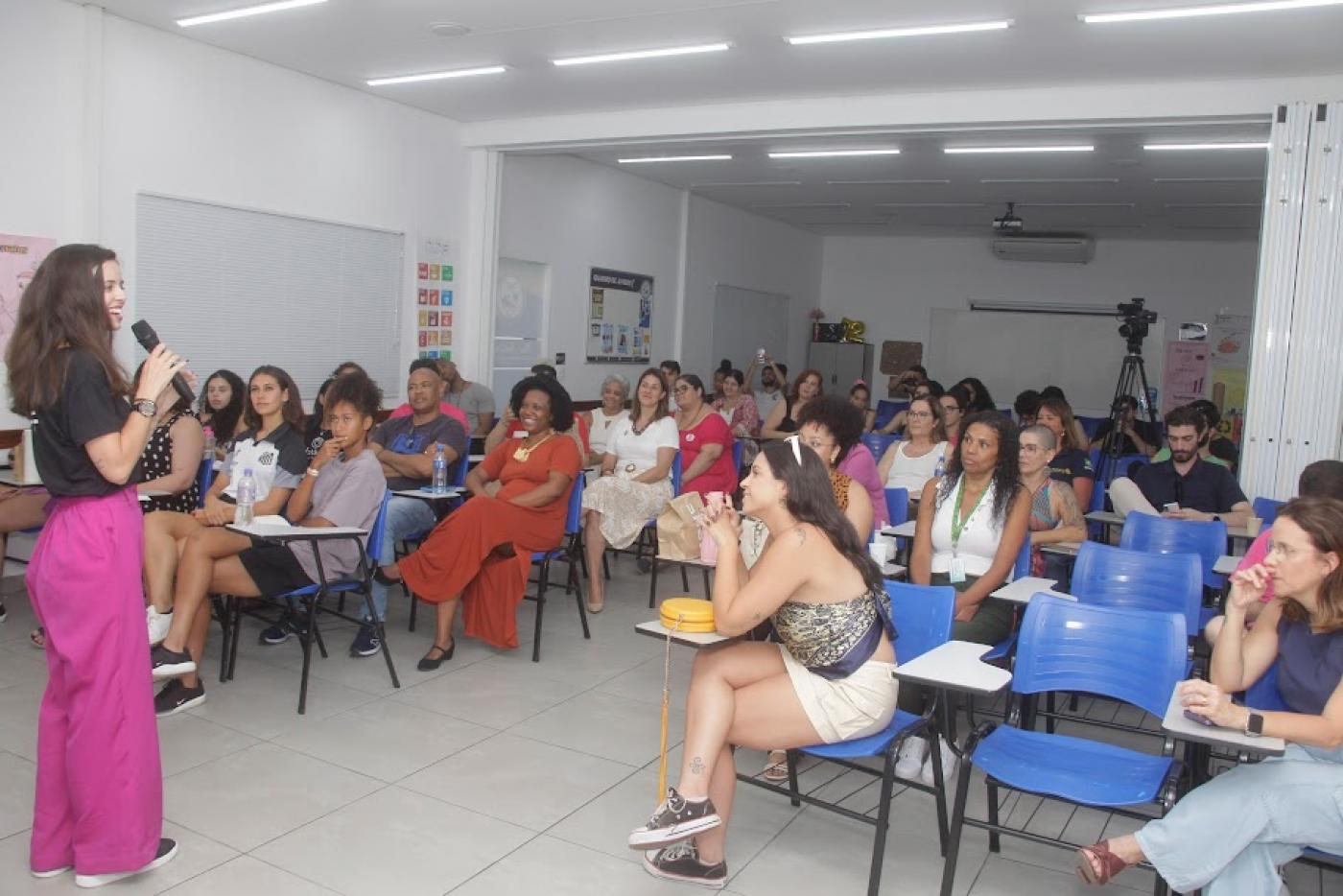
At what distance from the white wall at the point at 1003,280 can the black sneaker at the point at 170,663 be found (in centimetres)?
1158

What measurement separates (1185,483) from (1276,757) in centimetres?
307

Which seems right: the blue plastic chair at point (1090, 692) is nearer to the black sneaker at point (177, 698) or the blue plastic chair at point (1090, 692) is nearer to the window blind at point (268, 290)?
the black sneaker at point (177, 698)

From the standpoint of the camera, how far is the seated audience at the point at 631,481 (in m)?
5.93

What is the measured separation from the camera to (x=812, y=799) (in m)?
2.90

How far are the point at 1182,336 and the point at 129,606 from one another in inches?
509

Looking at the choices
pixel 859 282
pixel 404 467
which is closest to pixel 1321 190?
pixel 404 467

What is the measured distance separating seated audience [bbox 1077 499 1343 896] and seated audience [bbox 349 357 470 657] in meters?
3.76

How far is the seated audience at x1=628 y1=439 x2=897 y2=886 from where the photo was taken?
2750 millimetres

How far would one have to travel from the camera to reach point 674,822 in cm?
269

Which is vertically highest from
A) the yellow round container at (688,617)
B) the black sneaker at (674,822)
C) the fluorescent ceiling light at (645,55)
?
the fluorescent ceiling light at (645,55)

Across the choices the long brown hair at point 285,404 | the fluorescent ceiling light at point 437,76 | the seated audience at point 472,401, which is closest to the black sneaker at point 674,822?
the long brown hair at point 285,404

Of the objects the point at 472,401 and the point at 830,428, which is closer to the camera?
the point at 830,428

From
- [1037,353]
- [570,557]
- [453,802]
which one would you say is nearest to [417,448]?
[570,557]

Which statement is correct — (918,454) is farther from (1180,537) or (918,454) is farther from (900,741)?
(900,741)
